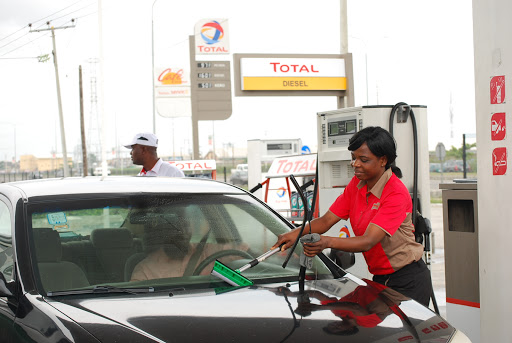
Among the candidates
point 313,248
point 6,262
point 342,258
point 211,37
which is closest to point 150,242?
point 6,262

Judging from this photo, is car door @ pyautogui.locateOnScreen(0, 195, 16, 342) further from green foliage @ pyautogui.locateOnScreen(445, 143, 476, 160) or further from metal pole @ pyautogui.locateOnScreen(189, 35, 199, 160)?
green foliage @ pyautogui.locateOnScreen(445, 143, 476, 160)

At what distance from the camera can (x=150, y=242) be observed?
11.6 ft

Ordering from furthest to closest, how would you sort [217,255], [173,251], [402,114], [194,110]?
1. [194,110]
2. [402,114]
3. [217,255]
4. [173,251]

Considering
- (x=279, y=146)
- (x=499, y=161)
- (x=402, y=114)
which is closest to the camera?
(x=499, y=161)

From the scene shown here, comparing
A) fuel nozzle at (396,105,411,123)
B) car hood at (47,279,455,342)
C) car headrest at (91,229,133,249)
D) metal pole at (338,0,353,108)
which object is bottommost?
car hood at (47,279,455,342)

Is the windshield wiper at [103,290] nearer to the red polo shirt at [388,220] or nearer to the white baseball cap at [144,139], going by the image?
the red polo shirt at [388,220]

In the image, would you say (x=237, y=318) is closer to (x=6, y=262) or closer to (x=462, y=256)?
(x=6, y=262)

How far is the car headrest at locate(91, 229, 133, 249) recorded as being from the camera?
11.5 ft

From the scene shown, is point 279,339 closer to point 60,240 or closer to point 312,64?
point 60,240

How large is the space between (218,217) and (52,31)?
34.6 metres

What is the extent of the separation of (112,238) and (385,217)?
147 cm

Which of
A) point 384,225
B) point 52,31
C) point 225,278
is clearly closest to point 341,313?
point 225,278

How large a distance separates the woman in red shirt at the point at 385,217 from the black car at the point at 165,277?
309 millimetres

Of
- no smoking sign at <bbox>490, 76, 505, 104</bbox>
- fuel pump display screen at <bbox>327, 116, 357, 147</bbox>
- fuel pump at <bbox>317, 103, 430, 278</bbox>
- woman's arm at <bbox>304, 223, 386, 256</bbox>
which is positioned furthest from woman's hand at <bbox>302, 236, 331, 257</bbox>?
fuel pump display screen at <bbox>327, 116, 357, 147</bbox>
